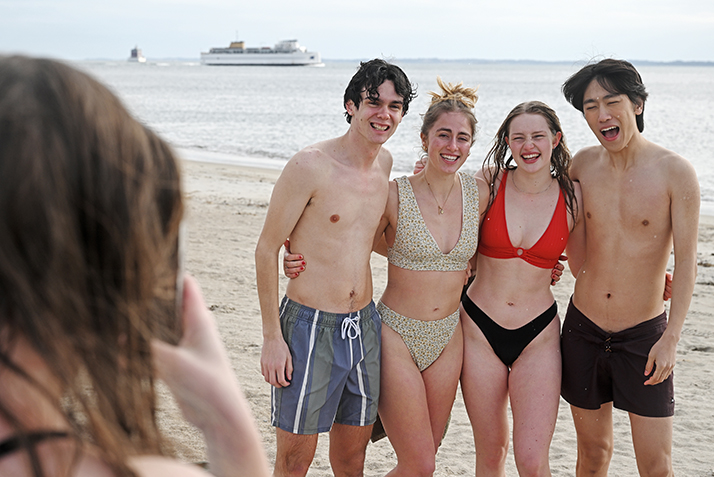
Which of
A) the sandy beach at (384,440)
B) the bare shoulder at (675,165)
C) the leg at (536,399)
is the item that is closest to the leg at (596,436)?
the leg at (536,399)

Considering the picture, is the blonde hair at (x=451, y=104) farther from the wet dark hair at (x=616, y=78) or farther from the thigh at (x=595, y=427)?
the thigh at (x=595, y=427)

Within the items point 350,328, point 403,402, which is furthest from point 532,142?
point 403,402

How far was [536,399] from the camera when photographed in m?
3.65

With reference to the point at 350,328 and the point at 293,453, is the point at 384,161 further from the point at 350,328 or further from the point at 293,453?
the point at 293,453

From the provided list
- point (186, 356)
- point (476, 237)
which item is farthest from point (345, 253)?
point (186, 356)

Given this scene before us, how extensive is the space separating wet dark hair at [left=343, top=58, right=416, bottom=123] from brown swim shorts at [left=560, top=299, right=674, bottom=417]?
1.85 meters

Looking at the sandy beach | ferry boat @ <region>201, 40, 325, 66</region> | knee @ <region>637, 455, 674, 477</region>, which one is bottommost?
the sandy beach

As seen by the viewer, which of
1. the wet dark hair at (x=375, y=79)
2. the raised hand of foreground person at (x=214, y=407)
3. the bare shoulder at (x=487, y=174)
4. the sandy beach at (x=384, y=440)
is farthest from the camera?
the sandy beach at (x=384, y=440)

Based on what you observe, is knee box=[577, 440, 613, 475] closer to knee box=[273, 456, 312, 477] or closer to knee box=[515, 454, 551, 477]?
knee box=[515, 454, 551, 477]

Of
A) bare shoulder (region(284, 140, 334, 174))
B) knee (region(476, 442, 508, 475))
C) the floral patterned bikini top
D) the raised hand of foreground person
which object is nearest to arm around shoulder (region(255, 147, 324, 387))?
bare shoulder (region(284, 140, 334, 174))

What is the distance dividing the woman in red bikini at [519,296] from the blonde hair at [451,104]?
10.9 inches

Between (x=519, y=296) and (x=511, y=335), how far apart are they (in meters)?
0.25

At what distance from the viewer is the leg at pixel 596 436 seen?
396cm

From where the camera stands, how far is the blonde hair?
3.92 m
